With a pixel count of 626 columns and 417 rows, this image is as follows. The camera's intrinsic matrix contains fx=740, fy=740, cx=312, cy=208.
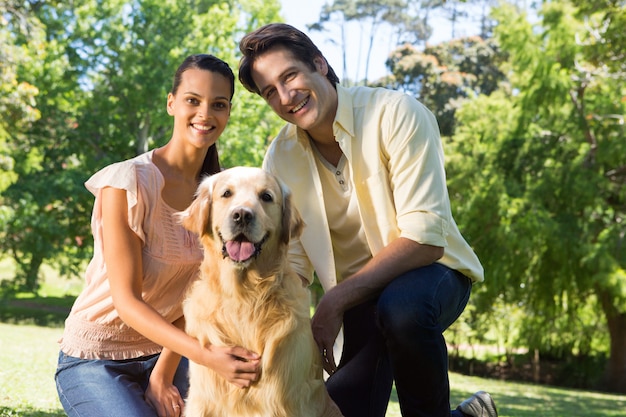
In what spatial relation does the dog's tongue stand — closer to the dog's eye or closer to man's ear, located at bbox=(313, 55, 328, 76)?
the dog's eye

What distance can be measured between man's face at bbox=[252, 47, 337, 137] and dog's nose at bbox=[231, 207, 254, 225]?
2.72 feet

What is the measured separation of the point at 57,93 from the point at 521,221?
1480 cm

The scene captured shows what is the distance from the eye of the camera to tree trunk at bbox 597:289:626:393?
18531 millimetres

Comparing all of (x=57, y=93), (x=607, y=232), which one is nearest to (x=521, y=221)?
(x=607, y=232)

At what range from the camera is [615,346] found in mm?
19141

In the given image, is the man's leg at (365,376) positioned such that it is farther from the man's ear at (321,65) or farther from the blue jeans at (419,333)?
the man's ear at (321,65)

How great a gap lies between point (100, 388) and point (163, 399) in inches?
12.4

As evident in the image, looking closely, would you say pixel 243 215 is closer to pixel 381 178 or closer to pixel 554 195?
pixel 381 178

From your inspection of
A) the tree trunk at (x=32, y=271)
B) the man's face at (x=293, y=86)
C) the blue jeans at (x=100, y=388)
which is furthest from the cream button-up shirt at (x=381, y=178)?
the tree trunk at (x=32, y=271)

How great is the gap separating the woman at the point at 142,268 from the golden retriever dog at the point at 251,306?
0.30 meters

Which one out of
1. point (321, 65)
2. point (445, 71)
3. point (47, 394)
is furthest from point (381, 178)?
point (445, 71)

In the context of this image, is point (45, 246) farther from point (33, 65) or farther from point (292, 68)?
point (292, 68)

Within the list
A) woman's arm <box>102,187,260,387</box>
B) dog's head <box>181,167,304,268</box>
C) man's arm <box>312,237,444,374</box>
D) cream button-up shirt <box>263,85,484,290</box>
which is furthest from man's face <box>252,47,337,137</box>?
woman's arm <box>102,187,260,387</box>

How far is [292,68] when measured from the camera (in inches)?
146
